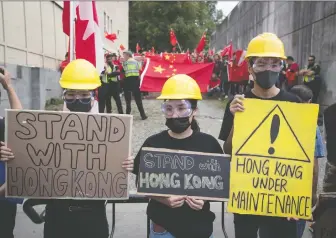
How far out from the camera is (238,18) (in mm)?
24297

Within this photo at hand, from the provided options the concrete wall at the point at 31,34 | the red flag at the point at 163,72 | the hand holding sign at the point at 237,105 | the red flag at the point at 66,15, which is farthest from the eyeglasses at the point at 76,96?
the red flag at the point at 163,72

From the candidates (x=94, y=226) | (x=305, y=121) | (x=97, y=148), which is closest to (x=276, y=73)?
(x=305, y=121)

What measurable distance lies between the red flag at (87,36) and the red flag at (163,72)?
21.0 feet

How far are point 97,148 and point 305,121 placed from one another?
1.39 meters

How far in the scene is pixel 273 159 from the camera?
2.51 meters

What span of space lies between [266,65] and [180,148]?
32.1 inches

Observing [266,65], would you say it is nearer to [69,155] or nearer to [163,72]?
[69,155]

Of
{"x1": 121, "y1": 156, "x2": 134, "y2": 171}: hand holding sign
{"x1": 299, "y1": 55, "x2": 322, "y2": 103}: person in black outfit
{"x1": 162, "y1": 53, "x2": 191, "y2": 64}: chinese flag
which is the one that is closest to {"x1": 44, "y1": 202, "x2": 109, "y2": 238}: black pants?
{"x1": 121, "y1": 156, "x2": 134, "y2": 171}: hand holding sign

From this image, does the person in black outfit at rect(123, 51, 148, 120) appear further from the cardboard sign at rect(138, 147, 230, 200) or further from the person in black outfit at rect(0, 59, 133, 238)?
the cardboard sign at rect(138, 147, 230, 200)

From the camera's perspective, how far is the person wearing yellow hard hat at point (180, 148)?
2406 mm

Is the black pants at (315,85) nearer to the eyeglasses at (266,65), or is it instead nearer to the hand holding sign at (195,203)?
the eyeglasses at (266,65)

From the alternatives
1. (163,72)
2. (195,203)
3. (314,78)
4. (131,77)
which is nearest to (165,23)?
(163,72)

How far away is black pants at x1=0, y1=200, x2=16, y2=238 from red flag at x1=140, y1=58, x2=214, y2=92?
30.3 ft

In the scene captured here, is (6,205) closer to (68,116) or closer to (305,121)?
(68,116)
